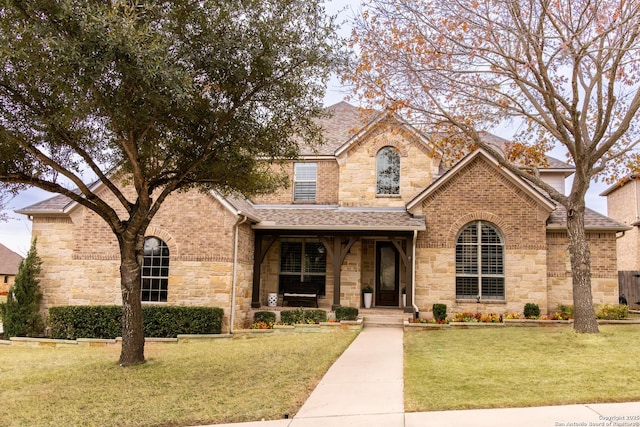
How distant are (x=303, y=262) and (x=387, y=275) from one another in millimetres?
3124

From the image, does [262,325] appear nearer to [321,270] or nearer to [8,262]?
[321,270]

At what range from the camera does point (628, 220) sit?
29.2 metres

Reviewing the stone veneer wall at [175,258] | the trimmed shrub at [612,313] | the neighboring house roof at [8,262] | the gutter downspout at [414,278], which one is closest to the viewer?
the trimmed shrub at [612,313]

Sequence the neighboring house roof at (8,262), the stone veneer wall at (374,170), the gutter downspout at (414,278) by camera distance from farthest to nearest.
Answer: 1. the neighboring house roof at (8,262)
2. the stone veneer wall at (374,170)
3. the gutter downspout at (414,278)

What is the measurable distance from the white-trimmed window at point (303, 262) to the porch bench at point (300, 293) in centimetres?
30

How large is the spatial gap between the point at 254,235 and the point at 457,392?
1165 cm

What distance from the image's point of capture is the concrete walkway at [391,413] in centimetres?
593

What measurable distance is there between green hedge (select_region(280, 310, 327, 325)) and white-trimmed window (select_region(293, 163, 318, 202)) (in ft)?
17.1

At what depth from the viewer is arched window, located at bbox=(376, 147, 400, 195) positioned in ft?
62.9

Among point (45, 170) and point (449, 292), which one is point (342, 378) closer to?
point (45, 170)

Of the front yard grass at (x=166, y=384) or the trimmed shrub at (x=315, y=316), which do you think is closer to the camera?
the front yard grass at (x=166, y=384)

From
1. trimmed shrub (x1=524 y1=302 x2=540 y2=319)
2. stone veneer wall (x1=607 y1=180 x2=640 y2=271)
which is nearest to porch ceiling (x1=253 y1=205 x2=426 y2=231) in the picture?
trimmed shrub (x1=524 y1=302 x2=540 y2=319)

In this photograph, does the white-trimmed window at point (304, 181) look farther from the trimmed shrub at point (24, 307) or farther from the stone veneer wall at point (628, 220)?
the stone veneer wall at point (628, 220)

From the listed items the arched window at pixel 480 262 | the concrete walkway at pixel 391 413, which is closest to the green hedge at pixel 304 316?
the arched window at pixel 480 262
